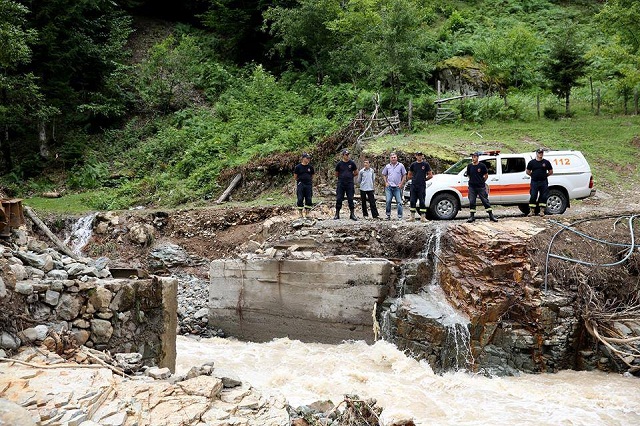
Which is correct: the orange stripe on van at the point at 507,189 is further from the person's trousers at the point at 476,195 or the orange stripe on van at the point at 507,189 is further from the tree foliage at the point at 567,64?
the tree foliage at the point at 567,64

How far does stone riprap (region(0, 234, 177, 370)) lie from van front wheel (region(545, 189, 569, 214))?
1026 centimetres

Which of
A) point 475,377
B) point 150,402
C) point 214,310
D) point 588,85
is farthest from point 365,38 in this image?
point 150,402

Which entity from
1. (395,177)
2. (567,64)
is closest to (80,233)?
(395,177)

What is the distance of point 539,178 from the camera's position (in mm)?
13391

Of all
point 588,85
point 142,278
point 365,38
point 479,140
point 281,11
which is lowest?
point 142,278

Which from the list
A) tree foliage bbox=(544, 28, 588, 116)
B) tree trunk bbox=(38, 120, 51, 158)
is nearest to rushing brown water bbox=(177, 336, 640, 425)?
tree foliage bbox=(544, 28, 588, 116)

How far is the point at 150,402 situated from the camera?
219 inches

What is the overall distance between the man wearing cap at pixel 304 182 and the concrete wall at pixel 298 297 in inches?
94.5

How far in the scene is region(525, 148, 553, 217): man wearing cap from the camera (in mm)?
13312

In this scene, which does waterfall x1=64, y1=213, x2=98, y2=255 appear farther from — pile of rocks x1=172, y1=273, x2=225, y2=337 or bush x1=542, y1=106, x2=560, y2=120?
bush x1=542, y1=106, x2=560, y2=120

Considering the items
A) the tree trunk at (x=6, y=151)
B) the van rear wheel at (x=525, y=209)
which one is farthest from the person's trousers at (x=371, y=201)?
the tree trunk at (x=6, y=151)

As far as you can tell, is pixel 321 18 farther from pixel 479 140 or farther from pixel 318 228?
pixel 318 228

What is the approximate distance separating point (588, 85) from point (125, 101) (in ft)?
82.3

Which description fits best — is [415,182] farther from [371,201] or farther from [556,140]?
[556,140]
